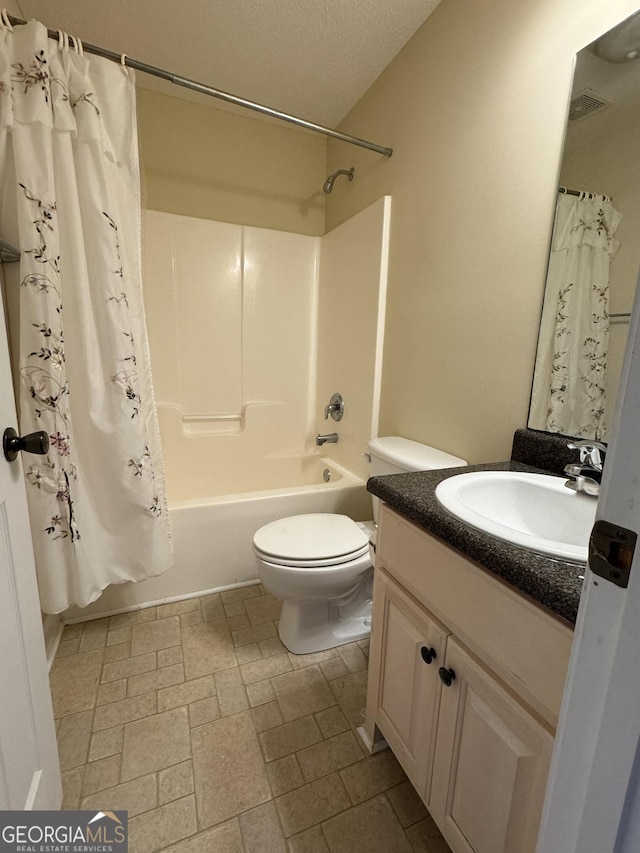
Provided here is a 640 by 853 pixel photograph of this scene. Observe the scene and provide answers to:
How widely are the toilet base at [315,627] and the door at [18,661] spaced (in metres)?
0.77

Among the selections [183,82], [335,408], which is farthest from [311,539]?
[183,82]

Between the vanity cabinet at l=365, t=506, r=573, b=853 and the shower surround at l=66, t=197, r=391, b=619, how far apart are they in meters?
0.97

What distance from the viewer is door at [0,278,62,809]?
626mm

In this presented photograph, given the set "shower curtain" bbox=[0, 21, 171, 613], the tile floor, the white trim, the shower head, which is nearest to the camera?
the tile floor

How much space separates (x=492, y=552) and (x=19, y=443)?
86 centimetres

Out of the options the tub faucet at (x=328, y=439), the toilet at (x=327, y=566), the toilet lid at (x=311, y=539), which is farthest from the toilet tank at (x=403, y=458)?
the tub faucet at (x=328, y=439)

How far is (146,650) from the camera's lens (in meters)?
1.39

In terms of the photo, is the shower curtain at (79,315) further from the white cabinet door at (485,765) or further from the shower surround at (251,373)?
the white cabinet door at (485,765)

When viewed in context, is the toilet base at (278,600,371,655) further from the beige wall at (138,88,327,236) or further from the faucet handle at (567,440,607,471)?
the beige wall at (138,88,327,236)

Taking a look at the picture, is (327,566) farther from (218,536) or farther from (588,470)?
(588,470)

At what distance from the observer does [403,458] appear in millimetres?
1326

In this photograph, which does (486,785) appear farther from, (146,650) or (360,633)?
(146,650)

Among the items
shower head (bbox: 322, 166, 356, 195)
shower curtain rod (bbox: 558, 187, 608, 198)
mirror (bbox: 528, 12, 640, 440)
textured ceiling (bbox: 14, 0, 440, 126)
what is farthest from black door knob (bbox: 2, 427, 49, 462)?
shower head (bbox: 322, 166, 356, 195)

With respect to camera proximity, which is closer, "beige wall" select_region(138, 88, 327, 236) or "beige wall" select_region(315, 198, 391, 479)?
"beige wall" select_region(315, 198, 391, 479)
